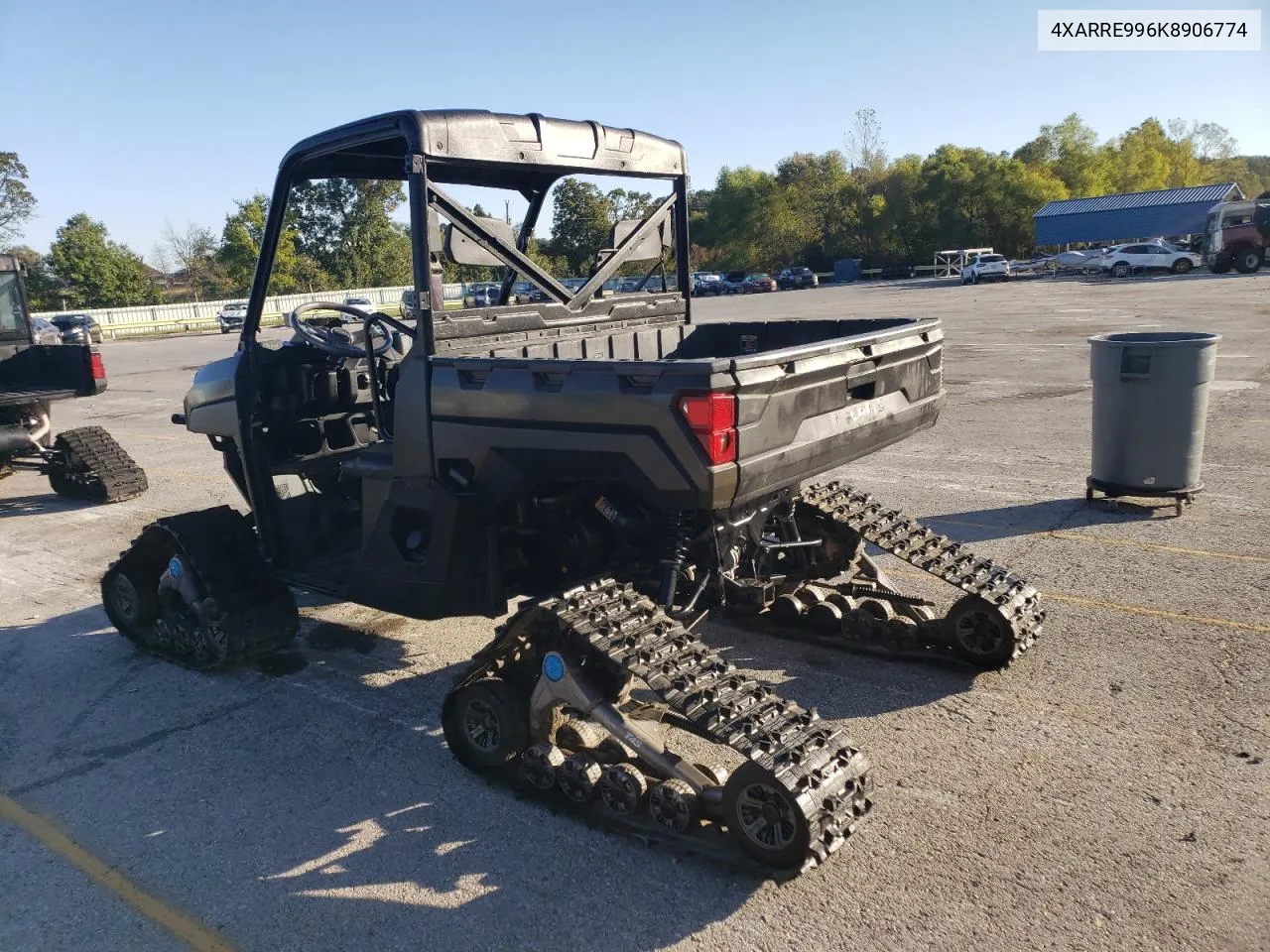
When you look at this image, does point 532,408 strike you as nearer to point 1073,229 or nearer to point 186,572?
point 186,572

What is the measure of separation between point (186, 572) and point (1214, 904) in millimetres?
4833

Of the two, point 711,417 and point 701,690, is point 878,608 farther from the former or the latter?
point 711,417

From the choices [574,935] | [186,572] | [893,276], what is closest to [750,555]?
[574,935]

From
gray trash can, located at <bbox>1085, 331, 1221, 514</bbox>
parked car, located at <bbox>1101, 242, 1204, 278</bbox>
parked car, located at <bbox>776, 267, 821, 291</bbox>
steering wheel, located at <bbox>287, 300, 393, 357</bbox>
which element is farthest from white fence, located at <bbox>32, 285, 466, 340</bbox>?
gray trash can, located at <bbox>1085, 331, 1221, 514</bbox>

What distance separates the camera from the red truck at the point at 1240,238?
37.0 meters

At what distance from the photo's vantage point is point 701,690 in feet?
11.0

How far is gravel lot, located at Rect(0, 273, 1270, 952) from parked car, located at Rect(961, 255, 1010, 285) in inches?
1625

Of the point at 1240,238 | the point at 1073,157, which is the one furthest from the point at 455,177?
the point at 1073,157

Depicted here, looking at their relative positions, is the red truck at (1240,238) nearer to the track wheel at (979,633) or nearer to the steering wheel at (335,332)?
the track wheel at (979,633)

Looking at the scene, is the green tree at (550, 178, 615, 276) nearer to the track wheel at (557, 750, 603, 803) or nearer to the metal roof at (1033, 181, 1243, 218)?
the track wheel at (557, 750, 603, 803)

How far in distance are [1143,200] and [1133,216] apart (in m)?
1.37

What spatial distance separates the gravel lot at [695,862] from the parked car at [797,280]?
5311 cm

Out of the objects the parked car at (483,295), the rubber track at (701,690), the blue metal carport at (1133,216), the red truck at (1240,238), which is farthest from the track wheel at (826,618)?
the blue metal carport at (1133,216)

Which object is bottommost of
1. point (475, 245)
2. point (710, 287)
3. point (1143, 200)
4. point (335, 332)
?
point (710, 287)
